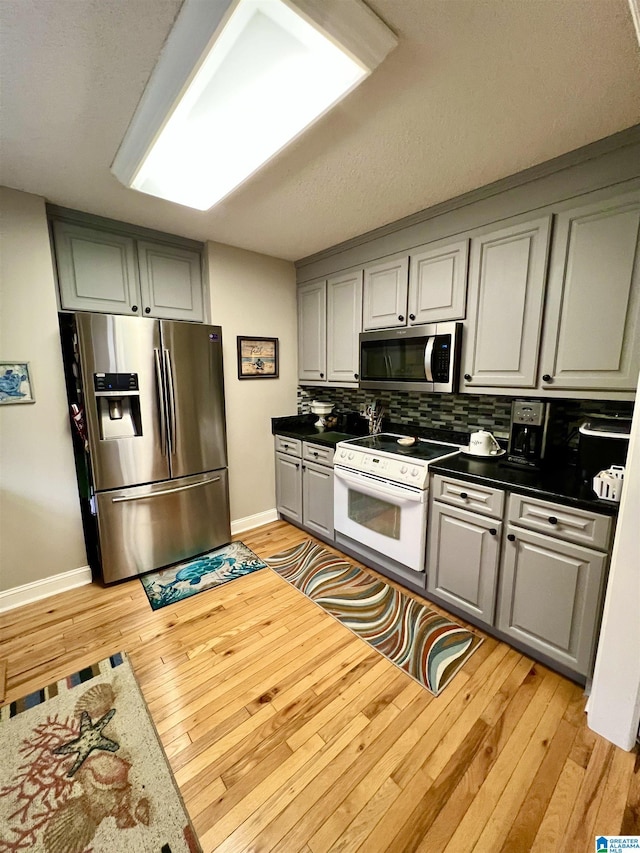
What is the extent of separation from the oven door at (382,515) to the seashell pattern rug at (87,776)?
5.03 ft

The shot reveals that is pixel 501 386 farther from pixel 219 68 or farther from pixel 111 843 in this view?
pixel 111 843

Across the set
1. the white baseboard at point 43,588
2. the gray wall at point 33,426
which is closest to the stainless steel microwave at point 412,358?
the gray wall at point 33,426

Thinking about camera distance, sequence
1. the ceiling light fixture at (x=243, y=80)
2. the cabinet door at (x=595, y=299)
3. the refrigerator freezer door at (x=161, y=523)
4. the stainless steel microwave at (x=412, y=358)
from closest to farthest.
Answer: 1. the ceiling light fixture at (x=243, y=80)
2. the cabinet door at (x=595, y=299)
3. the stainless steel microwave at (x=412, y=358)
4. the refrigerator freezer door at (x=161, y=523)

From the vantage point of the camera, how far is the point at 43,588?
7.41 feet

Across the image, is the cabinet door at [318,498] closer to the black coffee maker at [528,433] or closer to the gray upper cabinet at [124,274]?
the black coffee maker at [528,433]

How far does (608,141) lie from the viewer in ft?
4.87

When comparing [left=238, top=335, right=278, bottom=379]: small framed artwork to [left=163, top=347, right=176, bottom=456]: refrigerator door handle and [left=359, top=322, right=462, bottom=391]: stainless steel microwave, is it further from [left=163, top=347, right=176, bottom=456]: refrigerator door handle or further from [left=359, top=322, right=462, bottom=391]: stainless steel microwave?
[left=359, top=322, right=462, bottom=391]: stainless steel microwave

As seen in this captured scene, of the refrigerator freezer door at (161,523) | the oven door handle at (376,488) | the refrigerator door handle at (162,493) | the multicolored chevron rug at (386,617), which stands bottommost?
the multicolored chevron rug at (386,617)

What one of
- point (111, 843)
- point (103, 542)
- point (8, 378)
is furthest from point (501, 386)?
point (8, 378)

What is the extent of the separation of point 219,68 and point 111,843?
8.53ft

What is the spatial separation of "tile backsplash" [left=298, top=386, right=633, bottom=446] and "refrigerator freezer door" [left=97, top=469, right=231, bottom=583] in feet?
4.40

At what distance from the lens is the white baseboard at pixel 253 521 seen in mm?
3145

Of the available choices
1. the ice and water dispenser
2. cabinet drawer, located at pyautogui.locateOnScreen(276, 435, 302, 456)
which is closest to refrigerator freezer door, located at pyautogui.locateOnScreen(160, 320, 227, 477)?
the ice and water dispenser

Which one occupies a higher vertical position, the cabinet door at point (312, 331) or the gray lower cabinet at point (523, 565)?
the cabinet door at point (312, 331)
